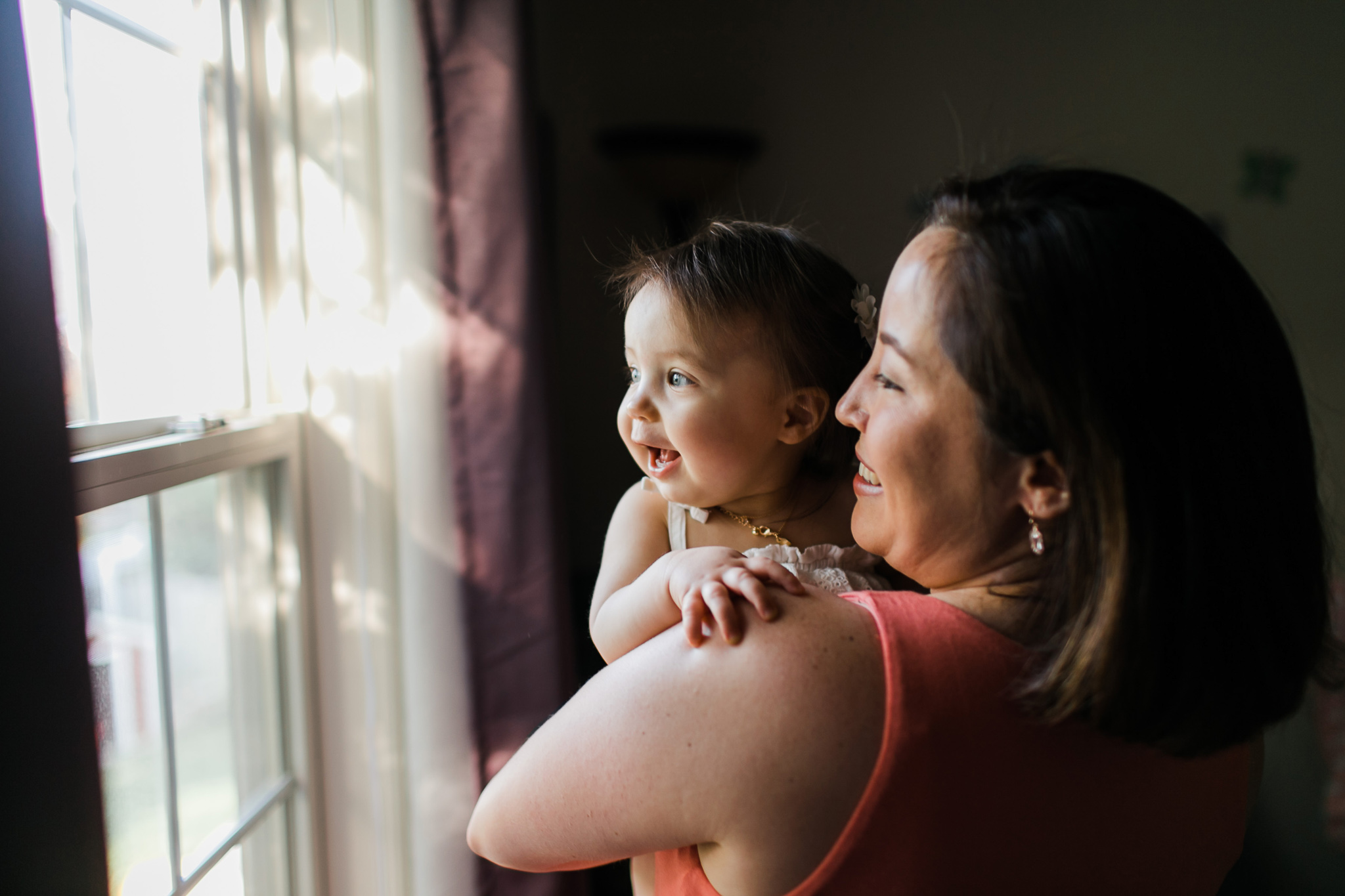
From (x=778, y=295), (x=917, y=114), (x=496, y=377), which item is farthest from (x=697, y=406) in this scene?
(x=917, y=114)

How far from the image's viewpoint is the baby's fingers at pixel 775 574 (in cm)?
70

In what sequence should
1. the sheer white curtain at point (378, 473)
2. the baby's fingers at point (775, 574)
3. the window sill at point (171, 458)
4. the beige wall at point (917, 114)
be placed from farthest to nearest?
the beige wall at point (917, 114), the sheer white curtain at point (378, 473), the window sill at point (171, 458), the baby's fingers at point (775, 574)

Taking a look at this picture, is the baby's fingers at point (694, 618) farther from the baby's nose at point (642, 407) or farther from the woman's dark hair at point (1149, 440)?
the baby's nose at point (642, 407)

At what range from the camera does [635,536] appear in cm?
111

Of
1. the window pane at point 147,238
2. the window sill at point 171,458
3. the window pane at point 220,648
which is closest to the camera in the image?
the window sill at point 171,458

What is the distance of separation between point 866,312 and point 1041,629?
493 millimetres

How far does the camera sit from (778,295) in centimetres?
104

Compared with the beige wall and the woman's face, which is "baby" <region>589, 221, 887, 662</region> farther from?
the beige wall

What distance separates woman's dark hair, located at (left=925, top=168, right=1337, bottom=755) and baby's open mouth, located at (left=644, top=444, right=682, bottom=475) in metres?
0.49

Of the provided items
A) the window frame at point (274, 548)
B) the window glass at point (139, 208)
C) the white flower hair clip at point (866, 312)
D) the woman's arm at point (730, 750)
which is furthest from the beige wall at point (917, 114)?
the woman's arm at point (730, 750)

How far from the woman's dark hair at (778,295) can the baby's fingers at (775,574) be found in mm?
363

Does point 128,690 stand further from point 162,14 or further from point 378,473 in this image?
point 162,14

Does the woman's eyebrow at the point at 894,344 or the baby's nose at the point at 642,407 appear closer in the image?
the woman's eyebrow at the point at 894,344

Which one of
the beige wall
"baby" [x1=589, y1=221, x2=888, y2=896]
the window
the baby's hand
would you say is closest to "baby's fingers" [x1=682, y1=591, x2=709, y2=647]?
the baby's hand
